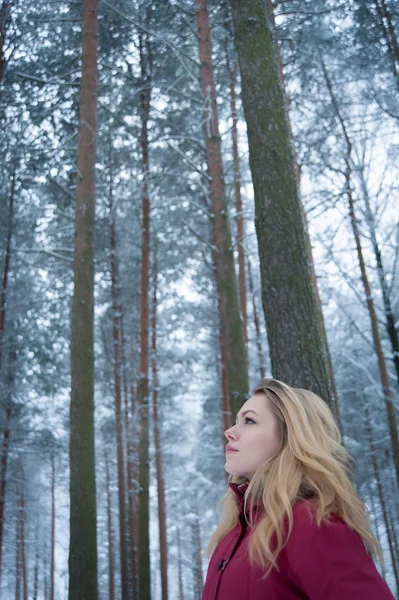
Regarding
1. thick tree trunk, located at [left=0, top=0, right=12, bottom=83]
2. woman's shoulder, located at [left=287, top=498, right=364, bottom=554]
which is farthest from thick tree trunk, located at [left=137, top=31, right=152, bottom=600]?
woman's shoulder, located at [left=287, top=498, right=364, bottom=554]

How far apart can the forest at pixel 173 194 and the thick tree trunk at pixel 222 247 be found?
0.03 m

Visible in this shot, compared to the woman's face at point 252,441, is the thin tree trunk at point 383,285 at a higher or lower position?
higher

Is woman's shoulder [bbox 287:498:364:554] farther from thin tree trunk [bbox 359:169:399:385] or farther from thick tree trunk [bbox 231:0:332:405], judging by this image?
thin tree trunk [bbox 359:169:399:385]

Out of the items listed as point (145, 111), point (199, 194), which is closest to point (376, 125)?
point (199, 194)

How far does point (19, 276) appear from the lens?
12.6m

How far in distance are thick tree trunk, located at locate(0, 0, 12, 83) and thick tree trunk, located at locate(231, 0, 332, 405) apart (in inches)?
253

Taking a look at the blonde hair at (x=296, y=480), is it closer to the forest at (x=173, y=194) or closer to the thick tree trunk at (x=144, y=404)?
the forest at (x=173, y=194)

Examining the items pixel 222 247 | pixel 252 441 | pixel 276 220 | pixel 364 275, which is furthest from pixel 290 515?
pixel 364 275

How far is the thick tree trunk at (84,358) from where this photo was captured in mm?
5836

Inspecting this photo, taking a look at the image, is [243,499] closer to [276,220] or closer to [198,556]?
[276,220]

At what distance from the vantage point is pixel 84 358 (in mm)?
6613

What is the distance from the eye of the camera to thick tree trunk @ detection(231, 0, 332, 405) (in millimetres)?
3906

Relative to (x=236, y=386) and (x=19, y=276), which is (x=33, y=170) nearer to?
(x=19, y=276)

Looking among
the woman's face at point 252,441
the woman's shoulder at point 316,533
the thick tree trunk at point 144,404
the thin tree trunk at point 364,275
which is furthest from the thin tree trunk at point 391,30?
the woman's shoulder at point 316,533
